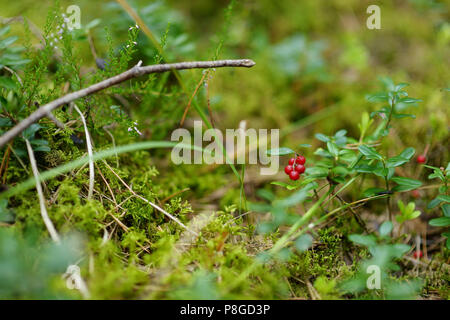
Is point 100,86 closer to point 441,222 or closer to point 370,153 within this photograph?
point 370,153

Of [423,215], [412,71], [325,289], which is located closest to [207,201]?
[325,289]

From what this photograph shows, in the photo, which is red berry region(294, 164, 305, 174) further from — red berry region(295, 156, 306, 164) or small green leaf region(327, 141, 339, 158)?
small green leaf region(327, 141, 339, 158)

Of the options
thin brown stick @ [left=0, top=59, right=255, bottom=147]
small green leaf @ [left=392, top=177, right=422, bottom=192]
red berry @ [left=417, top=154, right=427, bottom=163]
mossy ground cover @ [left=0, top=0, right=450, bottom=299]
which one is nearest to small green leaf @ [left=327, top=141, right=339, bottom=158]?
mossy ground cover @ [left=0, top=0, right=450, bottom=299]

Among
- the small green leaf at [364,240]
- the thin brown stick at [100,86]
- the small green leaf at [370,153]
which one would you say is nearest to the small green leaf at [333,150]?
the small green leaf at [370,153]

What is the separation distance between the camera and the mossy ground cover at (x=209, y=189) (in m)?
1.20

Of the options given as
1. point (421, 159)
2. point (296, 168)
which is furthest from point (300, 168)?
point (421, 159)

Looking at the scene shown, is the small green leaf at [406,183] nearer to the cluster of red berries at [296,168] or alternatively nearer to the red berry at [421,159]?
the cluster of red berries at [296,168]

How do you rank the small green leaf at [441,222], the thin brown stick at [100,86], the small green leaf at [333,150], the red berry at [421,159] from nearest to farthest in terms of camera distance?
1. the thin brown stick at [100,86]
2. the small green leaf at [441,222]
3. the small green leaf at [333,150]
4. the red berry at [421,159]

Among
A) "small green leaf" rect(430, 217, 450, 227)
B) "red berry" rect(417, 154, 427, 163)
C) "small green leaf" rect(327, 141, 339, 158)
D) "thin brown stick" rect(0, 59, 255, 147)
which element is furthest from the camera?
"red berry" rect(417, 154, 427, 163)

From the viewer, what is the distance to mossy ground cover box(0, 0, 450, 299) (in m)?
1.20

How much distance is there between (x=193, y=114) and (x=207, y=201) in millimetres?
834

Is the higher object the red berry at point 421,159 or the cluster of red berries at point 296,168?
the red berry at point 421,159

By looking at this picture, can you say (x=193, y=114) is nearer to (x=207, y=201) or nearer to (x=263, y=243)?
(x=207, y=201)

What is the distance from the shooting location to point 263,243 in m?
1.50
